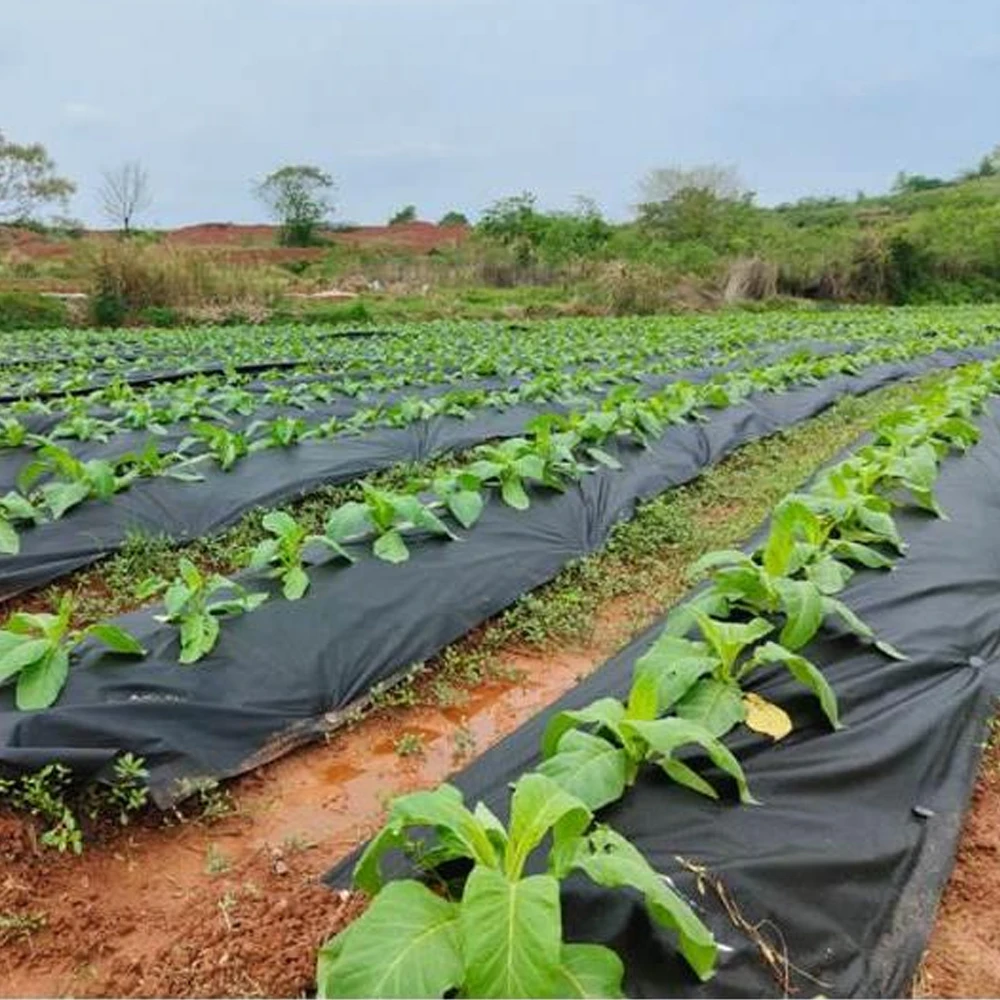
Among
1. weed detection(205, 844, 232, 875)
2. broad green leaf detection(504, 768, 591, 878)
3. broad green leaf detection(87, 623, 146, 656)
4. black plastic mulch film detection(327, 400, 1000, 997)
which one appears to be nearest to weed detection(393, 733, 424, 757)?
black plastic mulch film detection(327, 400, 1000, 997)

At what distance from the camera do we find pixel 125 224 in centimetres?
3544

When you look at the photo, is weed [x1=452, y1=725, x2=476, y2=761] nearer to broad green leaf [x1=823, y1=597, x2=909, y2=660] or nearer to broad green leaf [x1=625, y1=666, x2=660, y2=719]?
broad green leaf [x1=625, y1=666, x2=660, y2=719]

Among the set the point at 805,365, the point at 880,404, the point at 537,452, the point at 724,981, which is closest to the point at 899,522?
the point at 537,452

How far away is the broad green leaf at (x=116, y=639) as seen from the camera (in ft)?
8.66

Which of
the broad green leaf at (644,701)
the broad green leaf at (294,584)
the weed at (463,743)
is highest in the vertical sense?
the broad green leaf at (644,701)

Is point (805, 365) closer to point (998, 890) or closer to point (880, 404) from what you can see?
point (880, 404)

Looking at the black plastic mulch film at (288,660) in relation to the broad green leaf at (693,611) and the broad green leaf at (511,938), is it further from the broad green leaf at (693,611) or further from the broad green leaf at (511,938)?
the broad green leaf at (511,938)

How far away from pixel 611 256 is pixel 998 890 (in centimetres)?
2905

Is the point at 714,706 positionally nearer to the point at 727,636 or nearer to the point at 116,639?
the point at 727,636

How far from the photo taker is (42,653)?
2.55m

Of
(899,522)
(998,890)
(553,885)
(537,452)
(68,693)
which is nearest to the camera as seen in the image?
(553,885)

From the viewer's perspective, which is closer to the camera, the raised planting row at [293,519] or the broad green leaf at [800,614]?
the broad green leaf at [800,614]

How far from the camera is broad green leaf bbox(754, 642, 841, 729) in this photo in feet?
7.08

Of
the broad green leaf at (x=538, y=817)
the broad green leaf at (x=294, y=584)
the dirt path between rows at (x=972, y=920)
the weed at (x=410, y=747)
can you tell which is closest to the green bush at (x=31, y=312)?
the broad green leaf at (x=294, y=584)
